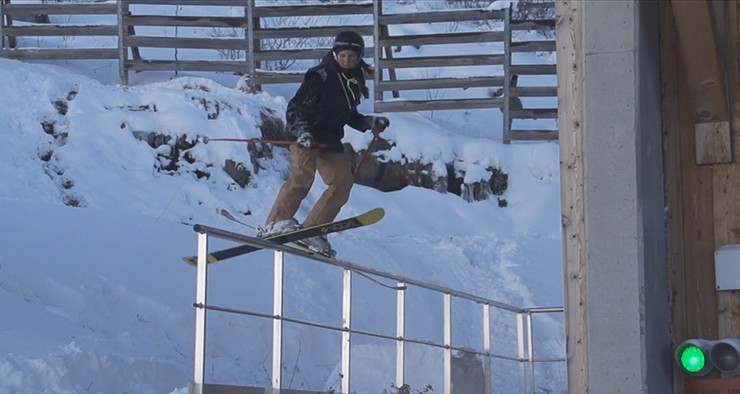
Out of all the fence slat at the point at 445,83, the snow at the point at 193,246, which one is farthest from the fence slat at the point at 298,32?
the fence slat at the point at 445,83

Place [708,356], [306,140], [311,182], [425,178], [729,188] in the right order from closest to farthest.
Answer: [708,356] < [729,188] < [306,140] < [311,182] < [425,178]

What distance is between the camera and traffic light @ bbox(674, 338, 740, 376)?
7.09 meters

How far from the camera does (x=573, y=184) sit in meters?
7.32

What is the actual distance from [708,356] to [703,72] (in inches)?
59.3

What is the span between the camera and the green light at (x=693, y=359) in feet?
23.6

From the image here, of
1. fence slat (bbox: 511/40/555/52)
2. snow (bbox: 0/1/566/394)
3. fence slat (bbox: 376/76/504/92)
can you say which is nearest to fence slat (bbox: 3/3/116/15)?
snow (bbox: 0/1/566/394)

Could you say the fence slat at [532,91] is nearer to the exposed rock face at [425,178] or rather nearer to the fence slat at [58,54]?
the exposed rock face at [425,178]

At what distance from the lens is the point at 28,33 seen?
2147cm

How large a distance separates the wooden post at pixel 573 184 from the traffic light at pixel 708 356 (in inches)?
22.2

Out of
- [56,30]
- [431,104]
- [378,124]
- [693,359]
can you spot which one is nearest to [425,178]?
[431,104]

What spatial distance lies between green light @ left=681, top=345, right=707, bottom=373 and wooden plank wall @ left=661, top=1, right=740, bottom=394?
417 millimetres

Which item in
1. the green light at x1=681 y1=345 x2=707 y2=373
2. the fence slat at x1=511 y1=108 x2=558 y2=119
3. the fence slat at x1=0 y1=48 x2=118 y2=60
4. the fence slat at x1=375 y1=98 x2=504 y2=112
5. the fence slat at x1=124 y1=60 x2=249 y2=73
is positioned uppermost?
the fence slat at x1=0 y1=48 x2=118 y2=60

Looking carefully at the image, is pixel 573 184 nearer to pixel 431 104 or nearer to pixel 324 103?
pixel 324 103

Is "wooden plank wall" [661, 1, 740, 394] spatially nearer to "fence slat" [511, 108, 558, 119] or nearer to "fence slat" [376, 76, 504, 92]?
"fence slat" [511, 108, 558, 119]
